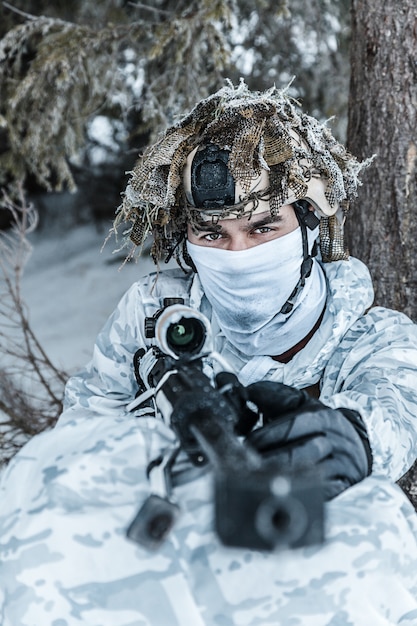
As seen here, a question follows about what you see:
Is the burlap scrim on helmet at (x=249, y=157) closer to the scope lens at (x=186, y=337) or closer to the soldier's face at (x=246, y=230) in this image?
the soldier's face at (x=246, y=230)

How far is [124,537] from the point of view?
1.37 m

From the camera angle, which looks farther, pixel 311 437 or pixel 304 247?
pixel 304 247

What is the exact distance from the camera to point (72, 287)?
6.83 meters

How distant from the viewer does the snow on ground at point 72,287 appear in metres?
5.61

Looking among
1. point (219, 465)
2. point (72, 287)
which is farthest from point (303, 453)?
point (72, 287)

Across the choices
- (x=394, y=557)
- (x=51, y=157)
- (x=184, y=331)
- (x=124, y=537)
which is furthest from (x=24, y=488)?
(x=51, y=157)

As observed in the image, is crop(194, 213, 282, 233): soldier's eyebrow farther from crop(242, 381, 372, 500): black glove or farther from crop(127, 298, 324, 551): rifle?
crop(242, 381, 372, 500): black glove

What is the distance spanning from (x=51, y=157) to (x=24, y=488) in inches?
138

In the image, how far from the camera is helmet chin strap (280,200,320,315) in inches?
83.3

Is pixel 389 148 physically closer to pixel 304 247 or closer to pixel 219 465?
pixel 304 247

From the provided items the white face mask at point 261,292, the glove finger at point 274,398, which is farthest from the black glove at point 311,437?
the white face mask at point 261,292

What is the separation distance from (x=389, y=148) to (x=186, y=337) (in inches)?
61.5

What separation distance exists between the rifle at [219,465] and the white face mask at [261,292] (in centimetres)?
45

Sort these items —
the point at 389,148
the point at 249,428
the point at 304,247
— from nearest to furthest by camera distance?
the point at 249,428 → the point at 304,247 → the point at 389,148
